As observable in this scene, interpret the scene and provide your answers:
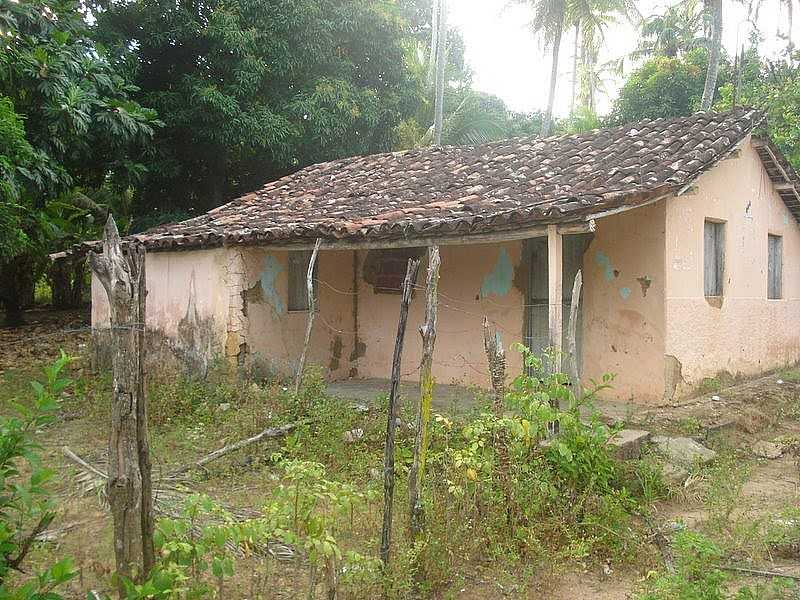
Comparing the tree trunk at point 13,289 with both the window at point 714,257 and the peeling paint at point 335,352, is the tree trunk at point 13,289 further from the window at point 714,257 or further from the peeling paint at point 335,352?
the window at point 714,257

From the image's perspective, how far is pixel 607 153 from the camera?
928 cm

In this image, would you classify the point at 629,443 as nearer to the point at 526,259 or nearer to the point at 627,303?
the point at 627,303

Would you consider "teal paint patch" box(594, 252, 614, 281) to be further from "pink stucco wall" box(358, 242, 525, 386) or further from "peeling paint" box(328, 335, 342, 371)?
"peeling paint" box(328, 335, 342, 371)

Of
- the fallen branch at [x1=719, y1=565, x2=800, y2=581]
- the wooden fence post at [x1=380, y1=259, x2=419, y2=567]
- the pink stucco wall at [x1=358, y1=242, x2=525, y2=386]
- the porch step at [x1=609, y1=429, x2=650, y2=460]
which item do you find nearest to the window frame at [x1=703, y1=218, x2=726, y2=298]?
the pink stucco wall at [x1=358, y1=242, x2=525, y2=386]

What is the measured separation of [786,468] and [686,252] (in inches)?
110

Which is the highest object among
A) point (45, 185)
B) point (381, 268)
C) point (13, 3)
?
point (13, 3)

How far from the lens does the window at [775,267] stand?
11195 millimetres

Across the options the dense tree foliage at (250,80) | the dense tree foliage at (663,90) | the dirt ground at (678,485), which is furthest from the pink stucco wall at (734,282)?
the dense tree foliage at (663,90)

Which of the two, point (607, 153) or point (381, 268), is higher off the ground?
point (607, 153)

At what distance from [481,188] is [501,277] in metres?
1.22

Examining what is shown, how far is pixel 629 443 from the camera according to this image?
20.7 ft

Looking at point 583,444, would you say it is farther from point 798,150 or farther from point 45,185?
point 798,150

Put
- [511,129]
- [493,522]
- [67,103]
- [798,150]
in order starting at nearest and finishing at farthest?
[493,522]
[67,103]
[798,150]
[511,129]

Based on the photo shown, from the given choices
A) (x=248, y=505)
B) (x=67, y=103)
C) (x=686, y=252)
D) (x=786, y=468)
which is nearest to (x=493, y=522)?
(x=248, y=505)
